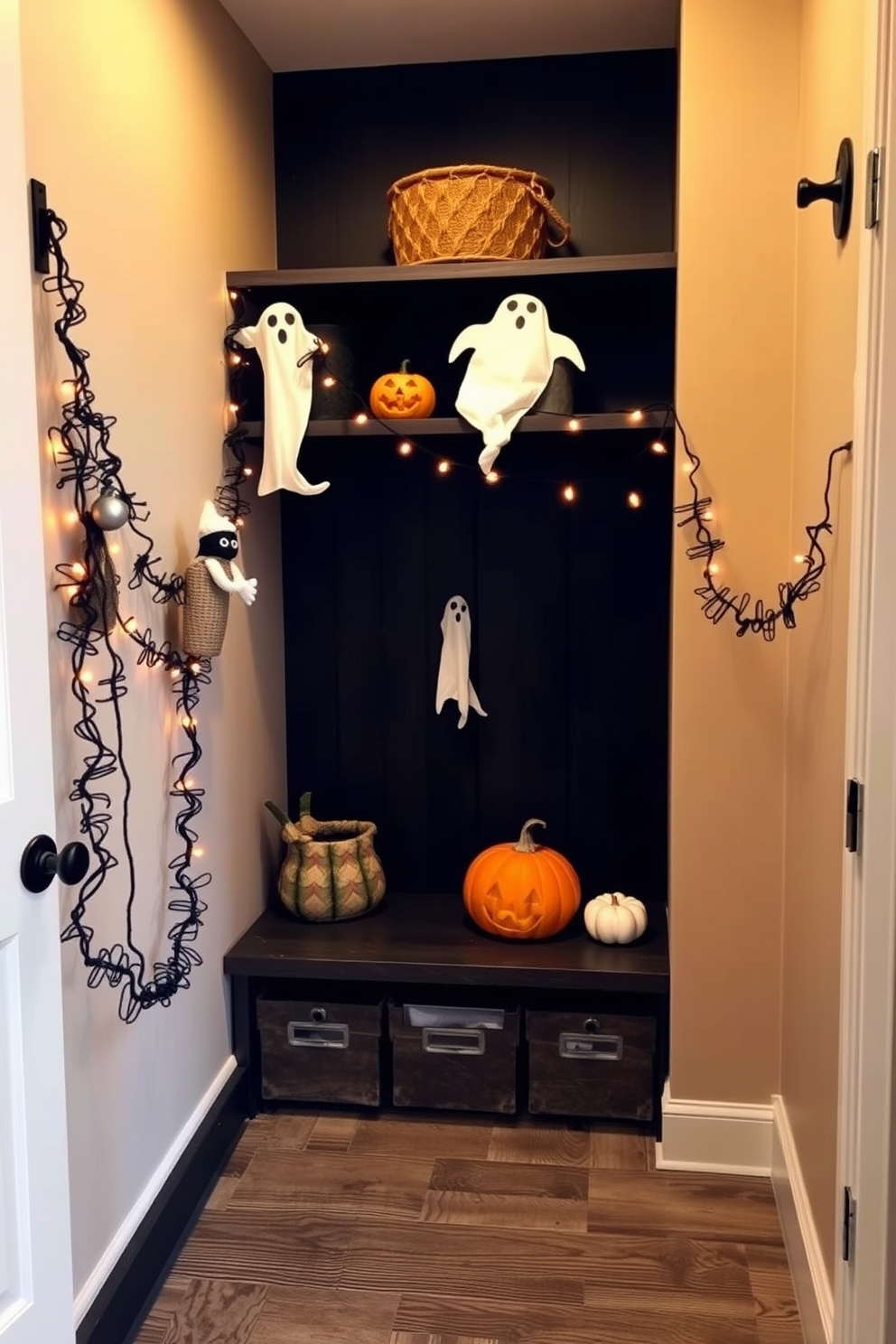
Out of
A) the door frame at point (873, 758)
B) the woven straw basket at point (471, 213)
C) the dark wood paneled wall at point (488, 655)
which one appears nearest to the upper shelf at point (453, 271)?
the woven straw basket at point (471, 213)

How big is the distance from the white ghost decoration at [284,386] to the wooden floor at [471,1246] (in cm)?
147

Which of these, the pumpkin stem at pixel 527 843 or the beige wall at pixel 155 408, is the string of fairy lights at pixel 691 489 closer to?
the beige wall at pixel 155 408

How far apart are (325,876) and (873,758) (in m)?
1.57

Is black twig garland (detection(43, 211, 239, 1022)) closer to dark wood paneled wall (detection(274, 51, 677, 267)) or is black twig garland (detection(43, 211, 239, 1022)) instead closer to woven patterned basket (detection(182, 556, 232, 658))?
woven patterned basket (detection(182, 556, 232, 658))

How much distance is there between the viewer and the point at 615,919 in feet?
8.63

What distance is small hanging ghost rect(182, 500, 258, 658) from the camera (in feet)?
7.00

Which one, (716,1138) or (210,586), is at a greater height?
(210,586)

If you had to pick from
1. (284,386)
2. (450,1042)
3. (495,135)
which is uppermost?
(495,135)

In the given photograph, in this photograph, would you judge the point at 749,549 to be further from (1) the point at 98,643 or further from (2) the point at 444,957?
(1) the point at 98,643

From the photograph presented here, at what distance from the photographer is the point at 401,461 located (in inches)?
115

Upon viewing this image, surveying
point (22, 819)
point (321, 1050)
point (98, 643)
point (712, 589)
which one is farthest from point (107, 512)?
point (321, 1050)

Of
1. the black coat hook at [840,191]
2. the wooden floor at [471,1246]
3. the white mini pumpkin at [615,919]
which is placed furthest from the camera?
the white mini pumpkin at [615,919]

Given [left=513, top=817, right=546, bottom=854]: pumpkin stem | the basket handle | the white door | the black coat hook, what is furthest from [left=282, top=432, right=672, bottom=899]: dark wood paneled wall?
the white door

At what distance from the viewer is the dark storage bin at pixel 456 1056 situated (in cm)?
260
